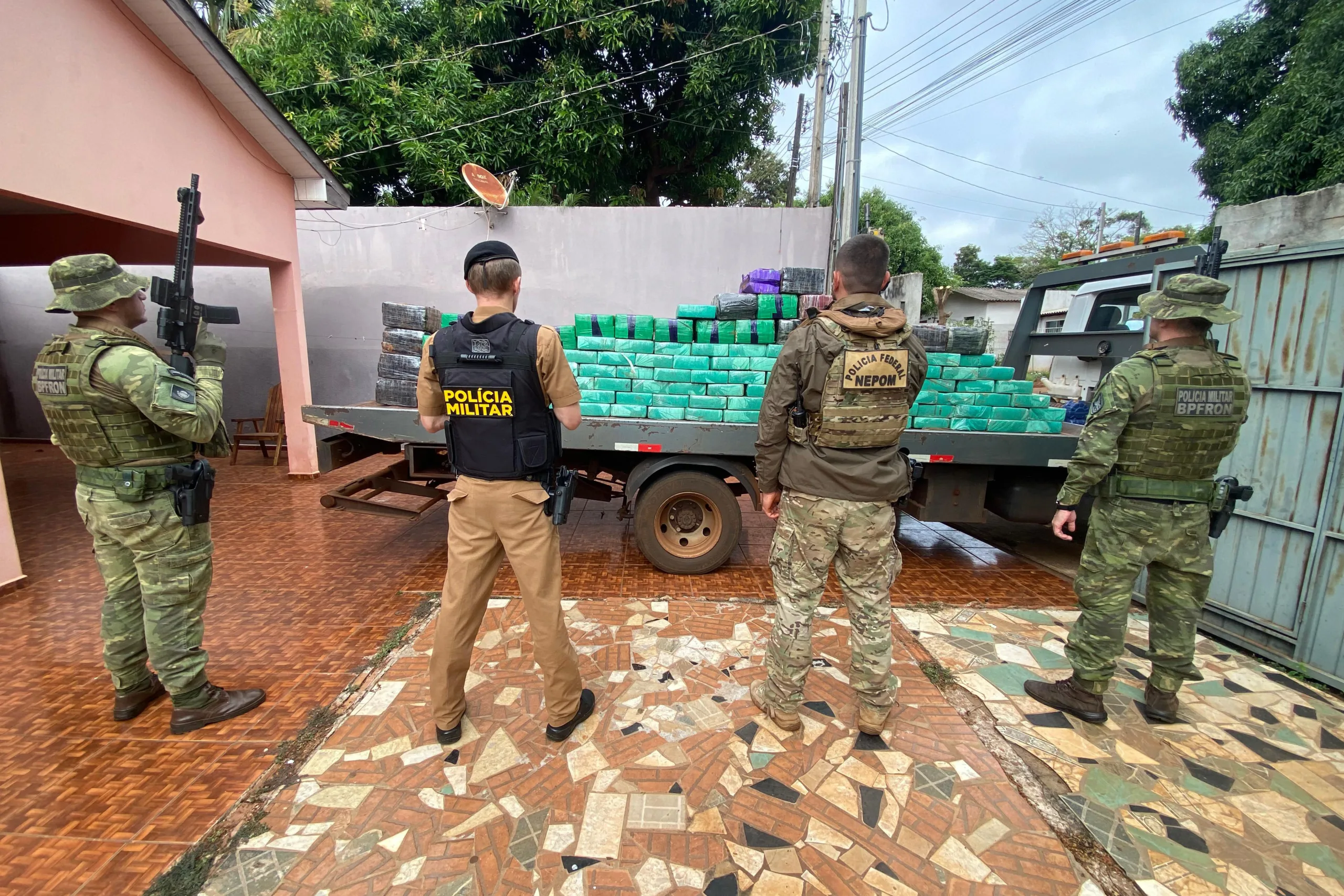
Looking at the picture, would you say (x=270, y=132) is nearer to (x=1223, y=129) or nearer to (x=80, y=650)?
(x=80, y=650)

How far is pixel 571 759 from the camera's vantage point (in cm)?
228

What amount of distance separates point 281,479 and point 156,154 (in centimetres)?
358

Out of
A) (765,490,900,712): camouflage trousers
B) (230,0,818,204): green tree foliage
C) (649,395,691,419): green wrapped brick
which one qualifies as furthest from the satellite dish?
(765,490,900,712): camouflage trousers

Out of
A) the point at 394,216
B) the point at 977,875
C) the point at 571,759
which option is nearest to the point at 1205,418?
the point at 977,875

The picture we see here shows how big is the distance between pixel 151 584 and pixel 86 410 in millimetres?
746

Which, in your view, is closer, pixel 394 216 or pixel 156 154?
pixel 156 154

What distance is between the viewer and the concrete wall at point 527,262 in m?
7.85

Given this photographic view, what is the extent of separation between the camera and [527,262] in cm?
795

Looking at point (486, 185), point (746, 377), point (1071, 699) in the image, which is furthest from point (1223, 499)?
point (486, 185)

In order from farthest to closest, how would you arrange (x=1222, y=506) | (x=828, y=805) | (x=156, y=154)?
(x=156, y=154) → (x=1222, y=506) → (x=828, y=805)

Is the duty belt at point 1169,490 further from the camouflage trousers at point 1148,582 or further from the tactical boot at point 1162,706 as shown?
the tactical boot at point 1162,706

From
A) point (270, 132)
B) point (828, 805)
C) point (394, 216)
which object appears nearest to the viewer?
point (828, 805)

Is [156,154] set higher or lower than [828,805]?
higher

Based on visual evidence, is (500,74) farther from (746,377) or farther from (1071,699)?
(1071,699)
